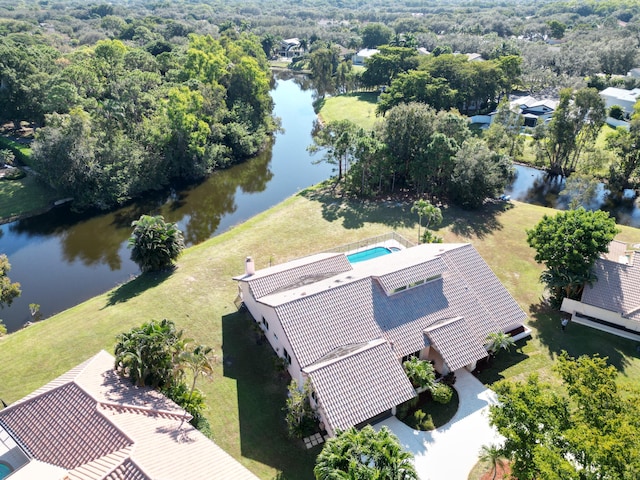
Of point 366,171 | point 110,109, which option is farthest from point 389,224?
point 110,109

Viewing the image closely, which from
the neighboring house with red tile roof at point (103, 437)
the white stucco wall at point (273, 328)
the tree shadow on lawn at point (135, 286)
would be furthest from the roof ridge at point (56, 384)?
the tree shadow on lawn at point (135, 286)

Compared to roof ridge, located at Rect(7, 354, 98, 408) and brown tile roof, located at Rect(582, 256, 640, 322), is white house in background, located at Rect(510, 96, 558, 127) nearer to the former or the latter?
brown tile roof, located at Rect(582, 256, 640, 322)

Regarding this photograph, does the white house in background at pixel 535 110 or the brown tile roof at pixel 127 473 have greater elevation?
the brown tile roof at pixel 127 473

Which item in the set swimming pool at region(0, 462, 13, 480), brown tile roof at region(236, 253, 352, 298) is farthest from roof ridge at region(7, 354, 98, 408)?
brown tile roof at region(236, 253, 352, 298)

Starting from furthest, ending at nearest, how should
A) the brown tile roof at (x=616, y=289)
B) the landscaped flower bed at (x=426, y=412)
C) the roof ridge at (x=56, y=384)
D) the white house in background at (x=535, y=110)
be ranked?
the white house in background at (x=535, y=110), the brown tile roof at (x=616, y=289), the landscaped flower bed at (x=426, y=412), the roof ridge at (x=56, y=384)

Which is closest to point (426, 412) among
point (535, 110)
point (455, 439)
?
point (455, 439)

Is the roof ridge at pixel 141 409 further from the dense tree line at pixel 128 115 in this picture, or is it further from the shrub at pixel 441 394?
the dense tree line at pixel 128 115

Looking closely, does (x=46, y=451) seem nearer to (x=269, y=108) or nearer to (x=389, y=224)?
(x=389, y=224)
